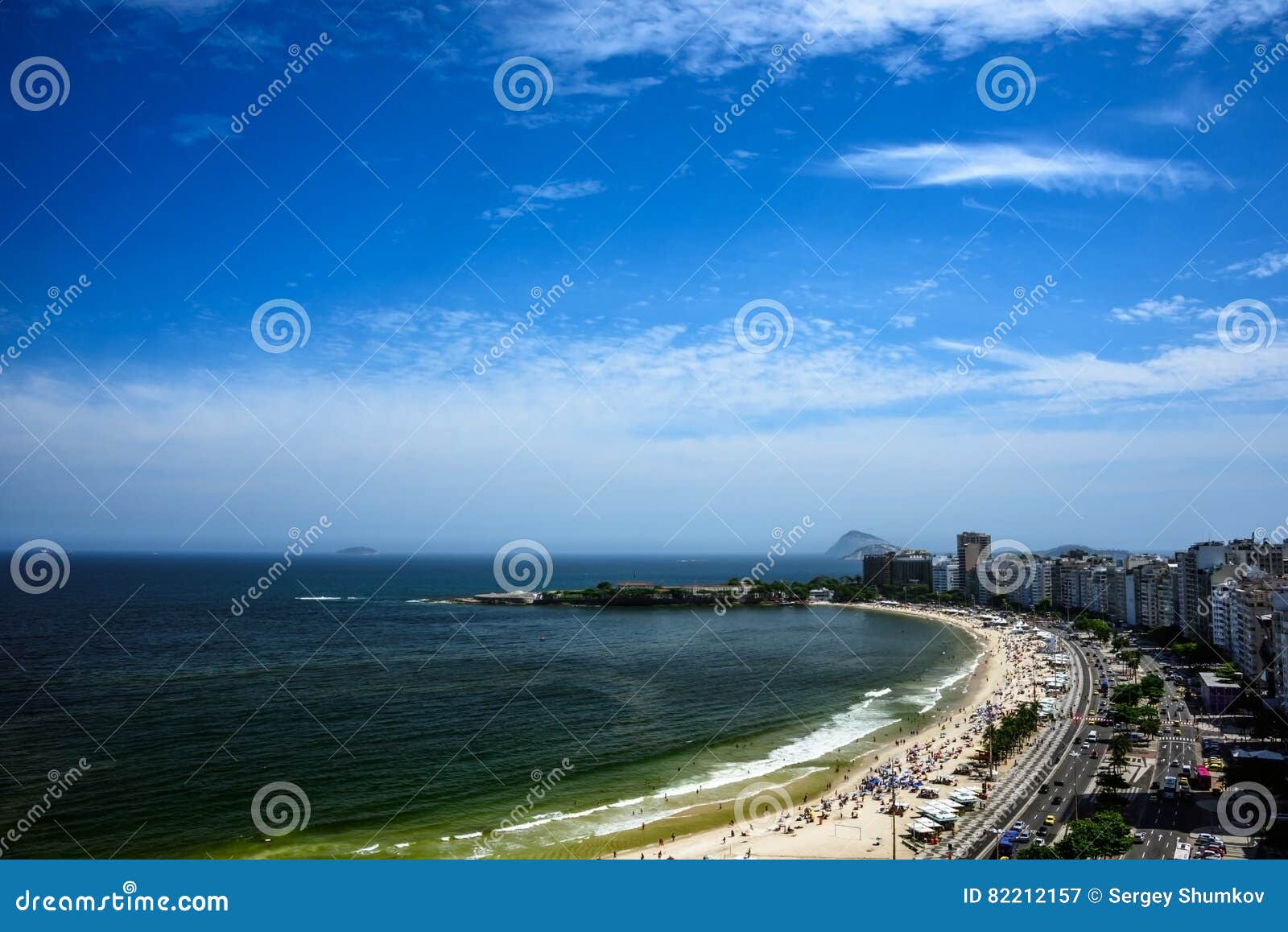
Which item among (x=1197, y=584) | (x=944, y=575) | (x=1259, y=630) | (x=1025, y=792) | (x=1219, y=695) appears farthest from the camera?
(x=944, y=575)

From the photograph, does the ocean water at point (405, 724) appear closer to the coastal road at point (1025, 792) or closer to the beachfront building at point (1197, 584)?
the coastal road at point (1025, 792)

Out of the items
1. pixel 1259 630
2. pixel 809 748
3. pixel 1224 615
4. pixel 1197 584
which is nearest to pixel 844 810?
pixel 809 748

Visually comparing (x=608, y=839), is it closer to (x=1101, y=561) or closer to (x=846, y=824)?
(x=846, y=824)

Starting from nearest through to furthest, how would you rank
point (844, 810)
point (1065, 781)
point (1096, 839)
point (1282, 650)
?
point (1096, 839), point (1065, 781), point (844, 810), point (1282, 650)

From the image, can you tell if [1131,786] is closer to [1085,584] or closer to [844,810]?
[844,810]

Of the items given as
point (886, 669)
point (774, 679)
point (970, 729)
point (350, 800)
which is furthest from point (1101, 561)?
point (350, 800)

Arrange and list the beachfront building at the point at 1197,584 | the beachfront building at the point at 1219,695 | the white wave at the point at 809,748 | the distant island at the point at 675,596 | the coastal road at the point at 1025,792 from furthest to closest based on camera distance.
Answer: the distant island at the point at 675,596, the beachfront building at the point at 1197,584, the beachfront building at the point at 1219,695, the white wave at the point at 809,748, the coastal road at the point at 1025,792

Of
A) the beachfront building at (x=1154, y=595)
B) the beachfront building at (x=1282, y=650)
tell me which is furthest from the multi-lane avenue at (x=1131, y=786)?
the beachfront building at (x=1154, y=595)
